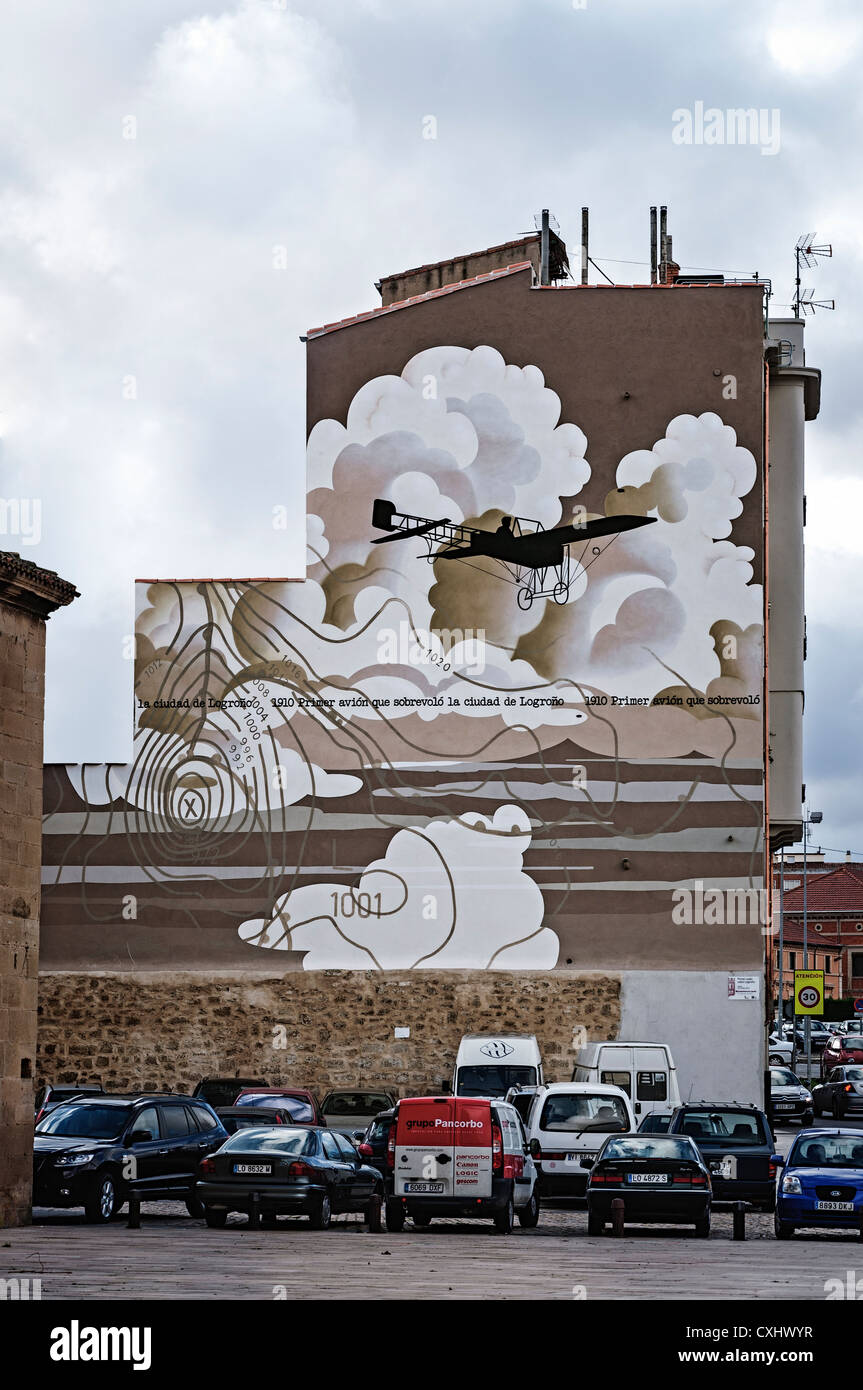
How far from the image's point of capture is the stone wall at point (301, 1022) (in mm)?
39781

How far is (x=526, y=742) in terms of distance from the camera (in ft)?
133

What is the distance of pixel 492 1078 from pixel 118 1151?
11051 mm

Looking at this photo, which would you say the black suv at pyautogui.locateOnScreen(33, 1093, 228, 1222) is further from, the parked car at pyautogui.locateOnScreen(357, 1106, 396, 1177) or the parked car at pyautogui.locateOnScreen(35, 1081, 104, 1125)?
the parked car at pyautogui.locateOnScreen(35, 1081, 104, 1125)

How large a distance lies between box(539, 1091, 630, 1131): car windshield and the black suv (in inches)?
183

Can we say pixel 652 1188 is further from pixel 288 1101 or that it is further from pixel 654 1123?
pixel 288 1101

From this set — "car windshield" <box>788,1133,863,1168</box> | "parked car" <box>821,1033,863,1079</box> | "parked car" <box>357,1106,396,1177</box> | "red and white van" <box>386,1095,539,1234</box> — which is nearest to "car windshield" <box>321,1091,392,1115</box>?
"parked car" <box>357,1106,396,1177</box>

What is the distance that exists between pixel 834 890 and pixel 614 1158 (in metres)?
117

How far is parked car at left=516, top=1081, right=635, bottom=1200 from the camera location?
28266mm

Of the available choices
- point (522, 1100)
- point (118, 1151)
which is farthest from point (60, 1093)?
point (118, 1151)

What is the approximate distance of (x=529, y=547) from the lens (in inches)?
1608

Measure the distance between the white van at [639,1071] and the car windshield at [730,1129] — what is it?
5471 mm

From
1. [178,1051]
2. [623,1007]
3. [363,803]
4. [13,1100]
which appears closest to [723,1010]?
[623,1007]

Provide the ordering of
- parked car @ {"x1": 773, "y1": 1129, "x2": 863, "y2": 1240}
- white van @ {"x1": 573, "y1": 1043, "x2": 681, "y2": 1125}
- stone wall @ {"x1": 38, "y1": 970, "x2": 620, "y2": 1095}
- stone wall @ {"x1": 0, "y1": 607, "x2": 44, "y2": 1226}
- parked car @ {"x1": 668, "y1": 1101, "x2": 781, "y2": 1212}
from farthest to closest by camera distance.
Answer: stone wall @ {"x1": 38, "y1": 970, "x2": 620, "y2": 1095} < white van @ {"x1": 573, "y1": 1043, "x2": 681, "y2": 1125} < parked car @ {"x1": 668, "y1": 1101, "x2": 781, "y2": 1212} < parked car @ {"x1": 773, "y1": 1129, "x2": 863, "y2": 1240} < stone wall @ {"x1": 0, "y1": 607, "x2": 44, "y2": 1226}

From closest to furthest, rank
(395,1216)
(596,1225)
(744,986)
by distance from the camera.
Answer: (395,1216) → (596,1225) → (744,986)
